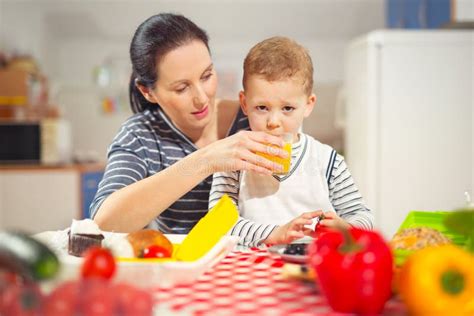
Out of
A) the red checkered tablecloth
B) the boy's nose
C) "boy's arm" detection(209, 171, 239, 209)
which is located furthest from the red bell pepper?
"boy's arm" detection(209, 171, 239, 209)

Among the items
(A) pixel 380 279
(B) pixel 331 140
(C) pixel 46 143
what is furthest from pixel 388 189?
(A) pixel 380 279

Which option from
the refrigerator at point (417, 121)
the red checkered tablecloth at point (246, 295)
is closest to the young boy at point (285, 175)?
the red checkered tablecloth at point (246, 295)

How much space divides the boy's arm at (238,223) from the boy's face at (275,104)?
164mm

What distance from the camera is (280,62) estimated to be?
1.55 m

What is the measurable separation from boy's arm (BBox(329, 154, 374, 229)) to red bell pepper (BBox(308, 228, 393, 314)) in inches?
27.5

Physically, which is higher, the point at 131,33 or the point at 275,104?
the point at 131,33

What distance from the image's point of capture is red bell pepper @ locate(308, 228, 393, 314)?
88 centimetres

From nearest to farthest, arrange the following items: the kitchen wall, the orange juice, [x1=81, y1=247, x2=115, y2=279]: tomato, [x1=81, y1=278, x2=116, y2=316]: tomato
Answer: [x1=81, y1=278, x2=116, y2=316]: tomato → [x1=81, y1=247, x2=115, y2=279]: tomato → the orange juice → the kitchen wall

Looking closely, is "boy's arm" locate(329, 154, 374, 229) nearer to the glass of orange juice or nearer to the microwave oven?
the glass of orange juice

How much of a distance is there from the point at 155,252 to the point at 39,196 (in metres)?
4.30

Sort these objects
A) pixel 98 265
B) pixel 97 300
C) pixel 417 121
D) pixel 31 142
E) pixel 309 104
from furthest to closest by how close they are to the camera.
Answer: pixel 31 142, pixel 417 121, pixel 309 104, pixel 98 265, pixel 97 300

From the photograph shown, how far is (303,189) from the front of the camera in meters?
1.65

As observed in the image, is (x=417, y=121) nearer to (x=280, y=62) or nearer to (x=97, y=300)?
(x=280, y=62)

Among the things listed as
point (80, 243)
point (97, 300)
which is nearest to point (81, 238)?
point (80, 243)
